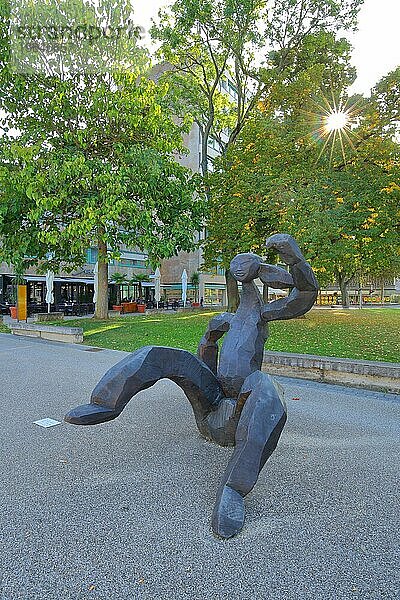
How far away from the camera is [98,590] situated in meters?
2.45

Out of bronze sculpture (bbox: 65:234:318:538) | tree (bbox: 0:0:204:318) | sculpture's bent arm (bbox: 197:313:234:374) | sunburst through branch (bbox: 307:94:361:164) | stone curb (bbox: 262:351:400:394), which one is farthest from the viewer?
sunburst through branch (bbox: 307:94:361:164)

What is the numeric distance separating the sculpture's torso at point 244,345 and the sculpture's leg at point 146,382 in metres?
0.16

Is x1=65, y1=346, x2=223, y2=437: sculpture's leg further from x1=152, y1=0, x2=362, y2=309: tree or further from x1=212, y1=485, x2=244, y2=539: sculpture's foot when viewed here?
x1=152, y1=0, x2=362, y2=309: tree

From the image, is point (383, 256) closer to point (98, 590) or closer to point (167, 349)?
point (167, 349)

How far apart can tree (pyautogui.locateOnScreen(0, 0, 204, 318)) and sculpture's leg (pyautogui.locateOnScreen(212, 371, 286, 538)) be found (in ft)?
41.0

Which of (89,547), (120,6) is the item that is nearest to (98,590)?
(89,547)

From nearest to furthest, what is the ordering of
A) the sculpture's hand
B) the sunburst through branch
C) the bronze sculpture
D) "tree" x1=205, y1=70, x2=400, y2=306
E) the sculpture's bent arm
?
the bronze sculpture, the sculpture's hand, the sculpture's bent arm, "tree" x1=205, y1=70, x2=400, y2=306, the sunburst through branch

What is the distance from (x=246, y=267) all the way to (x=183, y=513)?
2.19 m

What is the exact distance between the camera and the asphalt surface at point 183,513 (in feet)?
8.27

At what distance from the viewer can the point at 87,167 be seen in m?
15.0

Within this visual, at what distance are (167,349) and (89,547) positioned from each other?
5.08 feet

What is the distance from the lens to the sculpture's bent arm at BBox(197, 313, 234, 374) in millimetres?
4637

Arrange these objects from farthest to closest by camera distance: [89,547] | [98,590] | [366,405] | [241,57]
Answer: [241,57], [366,405], [89,547], [98,590]

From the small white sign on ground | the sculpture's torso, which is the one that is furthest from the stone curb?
the small white sign on ground
